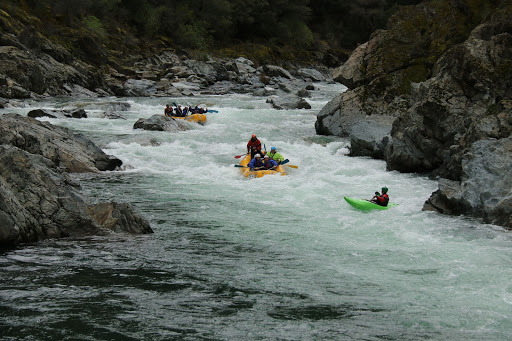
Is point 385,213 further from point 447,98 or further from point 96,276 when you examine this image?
point 96,276

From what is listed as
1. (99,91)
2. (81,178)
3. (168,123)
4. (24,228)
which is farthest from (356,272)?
(99,91)

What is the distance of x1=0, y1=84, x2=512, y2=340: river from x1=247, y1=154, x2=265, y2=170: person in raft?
91 centimetres

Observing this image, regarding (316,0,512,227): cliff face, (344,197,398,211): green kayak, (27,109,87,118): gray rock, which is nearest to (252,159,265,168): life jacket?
(316,0,512,227): cliff face

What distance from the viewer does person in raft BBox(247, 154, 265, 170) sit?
1409 cm

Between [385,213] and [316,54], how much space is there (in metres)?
46.3

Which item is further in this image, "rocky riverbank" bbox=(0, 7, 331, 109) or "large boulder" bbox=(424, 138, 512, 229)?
"rocky riverbank" bbox=(0, 7, 331, 109)

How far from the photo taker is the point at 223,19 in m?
50.5

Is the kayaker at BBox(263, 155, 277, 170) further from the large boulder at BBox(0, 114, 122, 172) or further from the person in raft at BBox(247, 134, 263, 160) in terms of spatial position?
the large boulder at BBox(0, 114, 122, 172)

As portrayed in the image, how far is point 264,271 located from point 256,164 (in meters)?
7.23

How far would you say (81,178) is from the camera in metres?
12.8

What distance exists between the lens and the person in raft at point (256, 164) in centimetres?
1409

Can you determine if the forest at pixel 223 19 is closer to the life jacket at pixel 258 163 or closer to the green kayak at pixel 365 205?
the life jacket at pixel 258 163

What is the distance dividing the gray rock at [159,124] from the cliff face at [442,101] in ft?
17.3

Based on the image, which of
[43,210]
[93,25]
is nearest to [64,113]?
[43,210]
